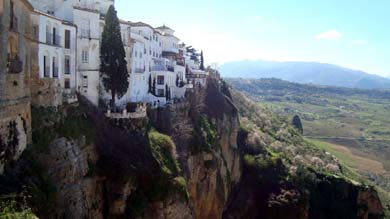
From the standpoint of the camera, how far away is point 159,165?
34.2 meters

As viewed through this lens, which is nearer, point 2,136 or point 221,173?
point 2,136

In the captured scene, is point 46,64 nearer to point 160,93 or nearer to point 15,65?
point 15,65

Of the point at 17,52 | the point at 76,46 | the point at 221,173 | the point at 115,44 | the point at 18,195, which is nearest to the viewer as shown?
the point at 18,195

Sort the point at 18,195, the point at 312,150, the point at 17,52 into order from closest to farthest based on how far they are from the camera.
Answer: the point at 18,195, the point at 17,52, the point at 312,150

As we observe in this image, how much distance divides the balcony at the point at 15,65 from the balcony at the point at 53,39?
549cm

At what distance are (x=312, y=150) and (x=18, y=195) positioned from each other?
A: 7931 centimetres

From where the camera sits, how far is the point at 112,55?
35.4 meters

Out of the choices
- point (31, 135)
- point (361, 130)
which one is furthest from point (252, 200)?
point (361, 130)

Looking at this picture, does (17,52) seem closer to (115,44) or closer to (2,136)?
(2,136)

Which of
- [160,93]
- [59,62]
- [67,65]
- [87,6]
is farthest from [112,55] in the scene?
[160,93]

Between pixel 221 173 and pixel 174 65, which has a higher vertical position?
pixel 174 65

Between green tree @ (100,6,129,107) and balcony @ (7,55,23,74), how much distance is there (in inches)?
492

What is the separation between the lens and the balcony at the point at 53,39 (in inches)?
1111

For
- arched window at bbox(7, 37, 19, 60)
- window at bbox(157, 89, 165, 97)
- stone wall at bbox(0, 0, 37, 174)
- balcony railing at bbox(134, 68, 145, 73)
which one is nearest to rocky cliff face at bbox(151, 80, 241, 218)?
window at bbox(157, 89, 165, 97)
